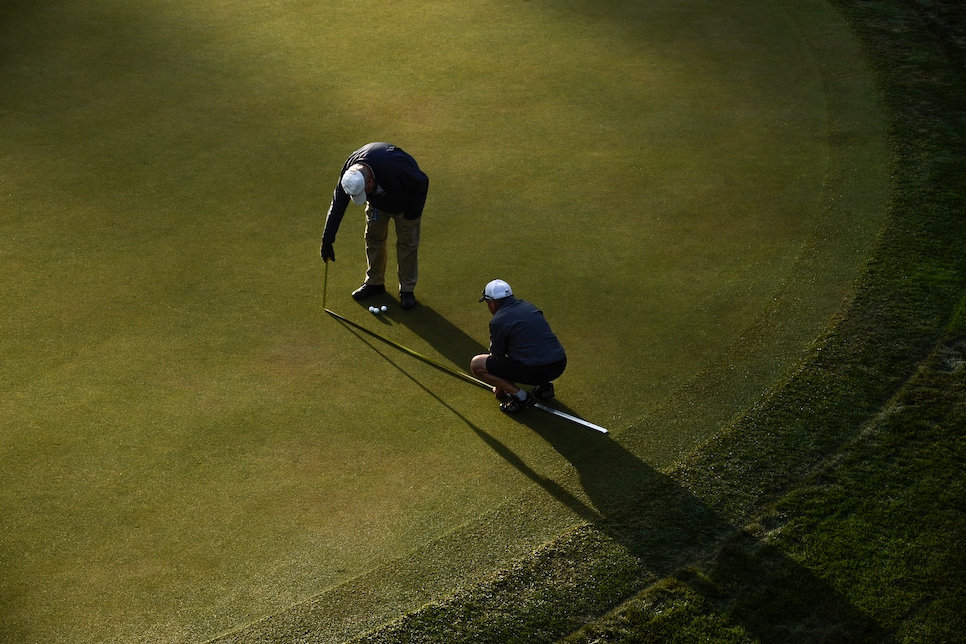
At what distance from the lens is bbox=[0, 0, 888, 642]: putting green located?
6113 millimetres

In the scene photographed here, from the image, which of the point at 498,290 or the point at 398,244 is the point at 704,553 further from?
the point at 398,244

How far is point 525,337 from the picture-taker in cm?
696

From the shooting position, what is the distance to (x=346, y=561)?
5965 mm

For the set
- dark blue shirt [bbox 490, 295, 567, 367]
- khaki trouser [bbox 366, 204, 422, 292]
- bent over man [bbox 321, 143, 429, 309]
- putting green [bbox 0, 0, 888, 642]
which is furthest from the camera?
khaki trouser [bbox 366, 204, 422, 292]

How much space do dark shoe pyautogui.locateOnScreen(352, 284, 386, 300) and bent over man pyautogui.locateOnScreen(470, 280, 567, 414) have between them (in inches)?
67.7

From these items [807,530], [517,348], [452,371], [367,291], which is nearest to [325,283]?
[367,291]

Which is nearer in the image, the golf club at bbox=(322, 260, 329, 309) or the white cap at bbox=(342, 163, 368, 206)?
the white cap at bbox=(342, 163, 368, 206)

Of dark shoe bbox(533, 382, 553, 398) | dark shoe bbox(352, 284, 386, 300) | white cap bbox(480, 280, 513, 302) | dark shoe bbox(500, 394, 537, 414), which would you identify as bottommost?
dark shoe bbox(500, 394, 537, 414)

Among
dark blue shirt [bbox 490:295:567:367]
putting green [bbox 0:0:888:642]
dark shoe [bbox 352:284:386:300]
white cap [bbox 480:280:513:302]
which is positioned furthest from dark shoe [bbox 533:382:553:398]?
dark shoe [bbox 352:284:386:300]

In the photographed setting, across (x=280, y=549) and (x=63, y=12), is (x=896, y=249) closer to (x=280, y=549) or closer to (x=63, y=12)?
(x=280, y=549)

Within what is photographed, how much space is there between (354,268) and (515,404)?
2530 mm

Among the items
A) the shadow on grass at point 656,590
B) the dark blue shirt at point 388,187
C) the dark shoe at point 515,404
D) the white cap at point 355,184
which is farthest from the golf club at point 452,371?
the white cap at point 355,184

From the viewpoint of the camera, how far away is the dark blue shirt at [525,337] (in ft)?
22.9

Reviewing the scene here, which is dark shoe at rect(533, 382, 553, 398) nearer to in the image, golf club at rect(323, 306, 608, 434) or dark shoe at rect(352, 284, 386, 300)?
golf club at rect(323, 306, 608, 434)
